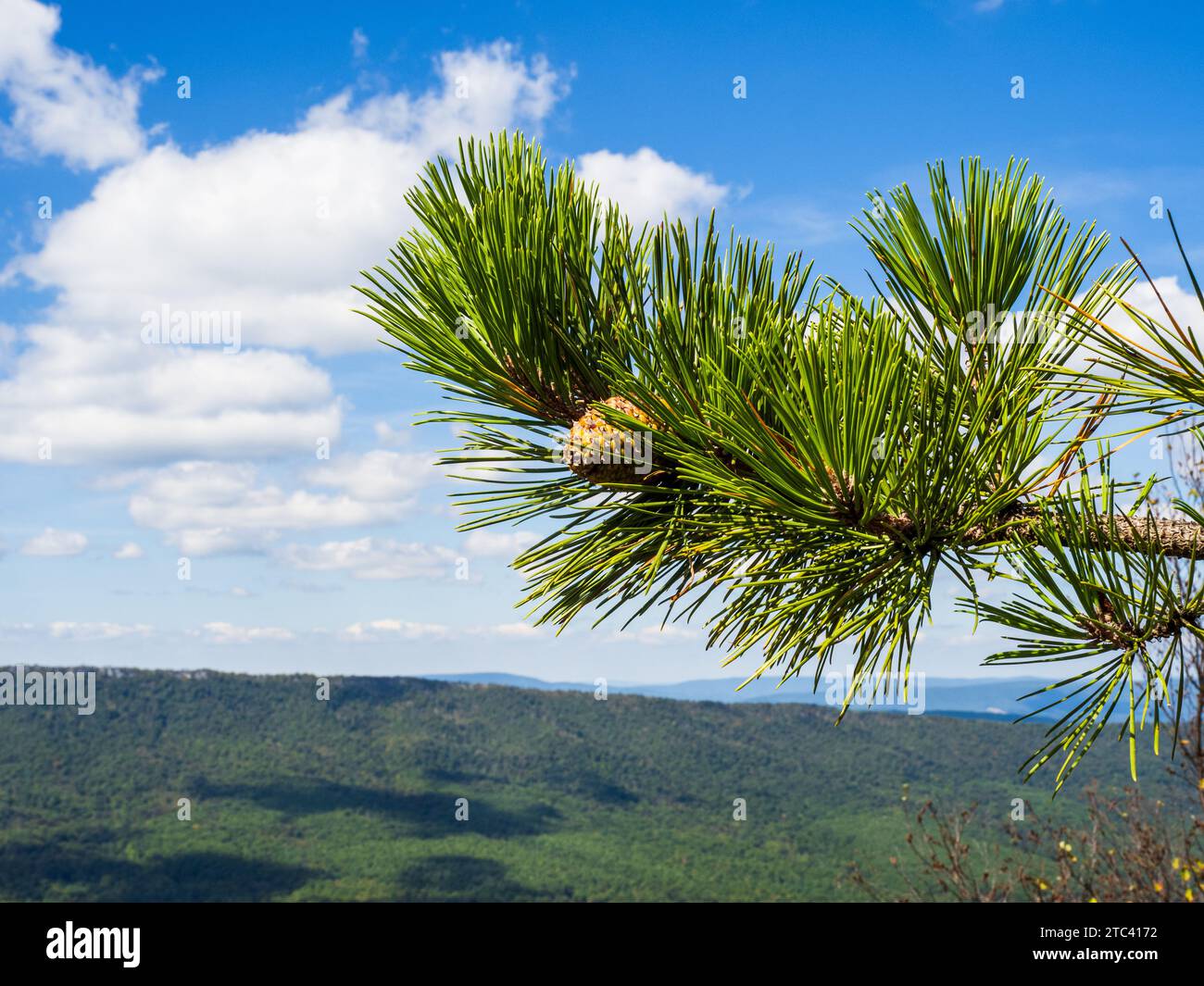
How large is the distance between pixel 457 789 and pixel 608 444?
2898 cm

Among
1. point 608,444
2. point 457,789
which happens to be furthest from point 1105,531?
point 457,789

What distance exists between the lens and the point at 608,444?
1.45m

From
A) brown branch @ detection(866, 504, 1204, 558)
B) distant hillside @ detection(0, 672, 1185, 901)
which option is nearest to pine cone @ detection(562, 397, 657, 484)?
brown branch @ detection(866, 504, 1204, 558)

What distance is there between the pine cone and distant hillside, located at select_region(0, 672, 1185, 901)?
19416 millimetres

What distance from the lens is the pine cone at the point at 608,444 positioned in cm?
144

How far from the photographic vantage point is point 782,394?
48.1 inches

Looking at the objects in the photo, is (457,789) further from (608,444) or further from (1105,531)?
(1105,531)

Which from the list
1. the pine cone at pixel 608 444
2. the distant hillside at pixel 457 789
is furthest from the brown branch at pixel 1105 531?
Result: the distant hillside at pixel 457 789

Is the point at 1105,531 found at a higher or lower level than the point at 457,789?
higher

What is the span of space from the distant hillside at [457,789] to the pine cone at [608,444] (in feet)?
63.7

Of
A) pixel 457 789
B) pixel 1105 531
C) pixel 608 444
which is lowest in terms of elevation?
pixel 457 789

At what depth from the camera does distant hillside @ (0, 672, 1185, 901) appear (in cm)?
2225
